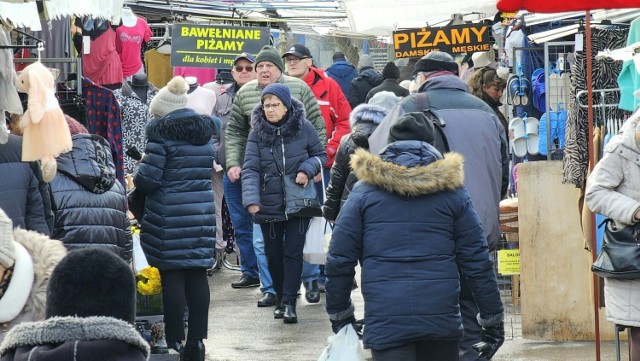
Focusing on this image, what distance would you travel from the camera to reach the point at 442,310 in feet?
20.7

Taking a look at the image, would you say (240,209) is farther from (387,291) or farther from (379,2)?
(387,291)

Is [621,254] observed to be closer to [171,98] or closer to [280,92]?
[171,98]

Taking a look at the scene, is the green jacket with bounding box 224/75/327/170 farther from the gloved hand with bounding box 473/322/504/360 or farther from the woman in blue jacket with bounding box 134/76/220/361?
the gloved hand with bounding box 473/322/504/360

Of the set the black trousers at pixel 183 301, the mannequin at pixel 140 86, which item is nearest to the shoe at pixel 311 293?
the black trousers at pixel 183 301

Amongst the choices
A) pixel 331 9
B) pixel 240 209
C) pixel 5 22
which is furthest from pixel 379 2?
pixel 5 22

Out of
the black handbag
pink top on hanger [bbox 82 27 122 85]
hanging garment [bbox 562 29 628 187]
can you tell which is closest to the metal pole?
hanging garment [bbox 562 29 628 187]

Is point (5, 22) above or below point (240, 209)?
above

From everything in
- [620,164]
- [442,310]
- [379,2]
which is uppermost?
[379,2]

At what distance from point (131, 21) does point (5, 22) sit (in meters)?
8.29

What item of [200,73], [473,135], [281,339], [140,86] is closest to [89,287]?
[473,135]

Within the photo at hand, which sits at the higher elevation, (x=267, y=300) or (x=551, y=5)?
(x=551, y=5)

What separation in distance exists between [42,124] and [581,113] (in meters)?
3.96

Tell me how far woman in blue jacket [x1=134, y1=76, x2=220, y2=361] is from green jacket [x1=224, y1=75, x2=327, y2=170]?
2316 millimetres

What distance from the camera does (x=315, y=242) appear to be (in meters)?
11.2
